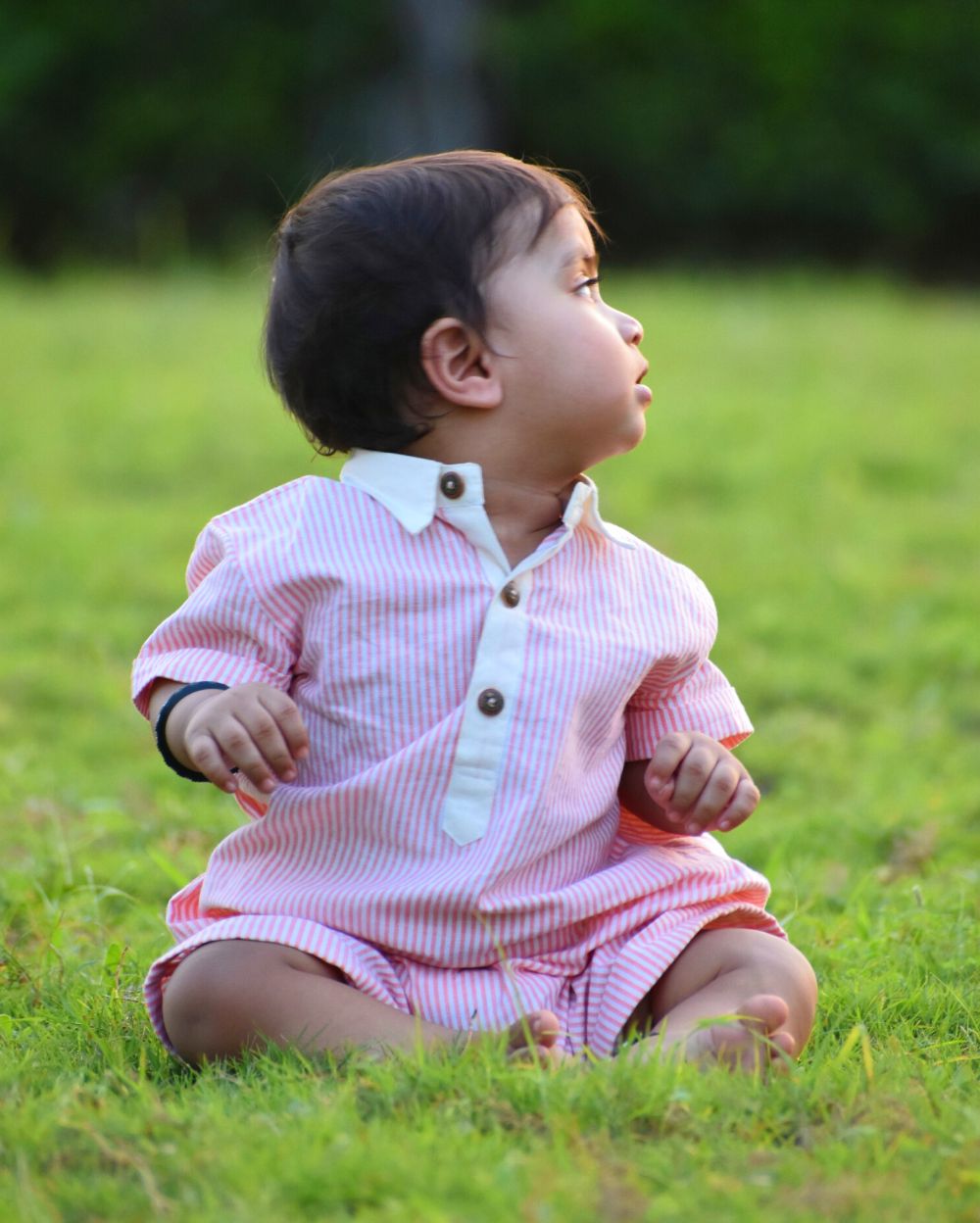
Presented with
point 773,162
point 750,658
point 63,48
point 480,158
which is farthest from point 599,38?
point 480,158

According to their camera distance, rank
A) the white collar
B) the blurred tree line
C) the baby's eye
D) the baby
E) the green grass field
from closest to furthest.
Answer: the green grass field
the baby
the white collar
the baby's eye
the blurred tree line

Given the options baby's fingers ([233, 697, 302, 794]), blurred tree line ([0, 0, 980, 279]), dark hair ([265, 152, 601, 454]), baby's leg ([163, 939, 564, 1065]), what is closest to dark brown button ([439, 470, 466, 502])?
dark hair ([265, 152, 601, 454])

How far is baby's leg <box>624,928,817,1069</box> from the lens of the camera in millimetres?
2129

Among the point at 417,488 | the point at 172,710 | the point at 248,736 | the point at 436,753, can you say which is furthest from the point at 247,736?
the point at 417,488

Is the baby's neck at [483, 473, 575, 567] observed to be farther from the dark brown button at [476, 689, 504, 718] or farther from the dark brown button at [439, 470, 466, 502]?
the dark brown button at [476, 689, 504, 718]

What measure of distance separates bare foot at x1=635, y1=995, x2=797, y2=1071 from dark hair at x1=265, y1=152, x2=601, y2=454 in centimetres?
93

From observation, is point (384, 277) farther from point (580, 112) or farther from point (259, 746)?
point (580, 112)

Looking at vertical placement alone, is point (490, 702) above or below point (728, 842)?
above

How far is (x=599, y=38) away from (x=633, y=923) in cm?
2019

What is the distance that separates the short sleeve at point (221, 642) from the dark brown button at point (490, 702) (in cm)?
28

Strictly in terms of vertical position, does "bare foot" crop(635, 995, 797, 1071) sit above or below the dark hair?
below

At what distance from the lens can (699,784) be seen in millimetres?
2324

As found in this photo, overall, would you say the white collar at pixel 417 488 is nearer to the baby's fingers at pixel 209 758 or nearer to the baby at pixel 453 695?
the baby at pixel 453 695

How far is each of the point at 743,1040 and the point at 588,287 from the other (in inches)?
43.5
